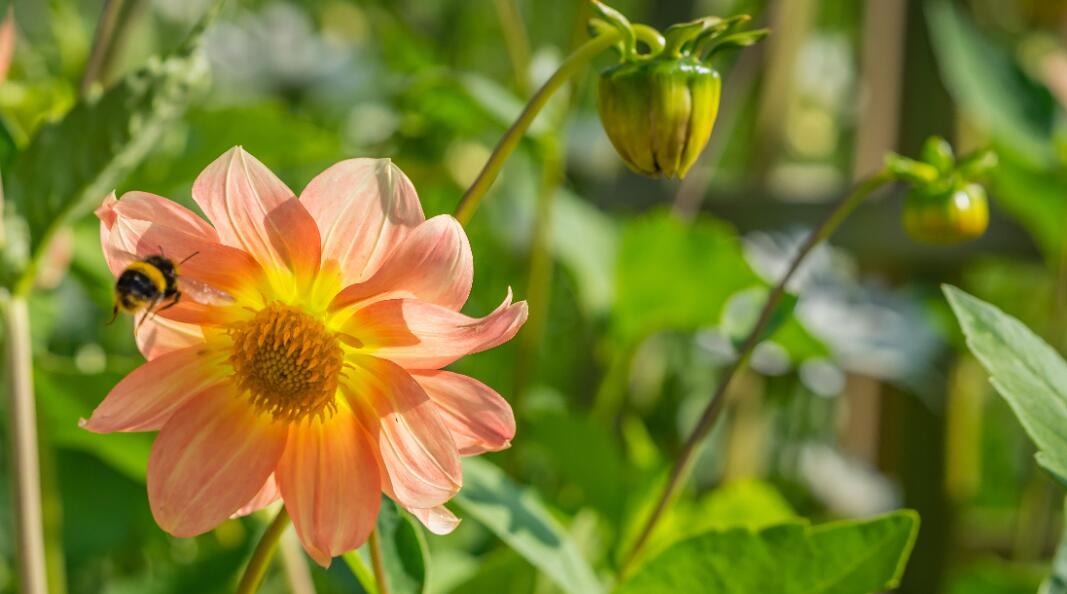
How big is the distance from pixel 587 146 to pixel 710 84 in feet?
2.98

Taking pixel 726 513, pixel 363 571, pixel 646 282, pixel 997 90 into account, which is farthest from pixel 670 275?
pixel 363 571

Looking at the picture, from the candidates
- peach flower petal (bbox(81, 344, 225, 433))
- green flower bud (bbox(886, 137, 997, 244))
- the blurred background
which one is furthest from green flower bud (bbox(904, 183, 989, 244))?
peach flower petal (bbox(81, 344, 225, 433))

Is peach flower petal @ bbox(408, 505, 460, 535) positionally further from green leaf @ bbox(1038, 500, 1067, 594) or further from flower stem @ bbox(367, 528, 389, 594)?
green leaf @ bbox(1038, 500, 1067, 594)

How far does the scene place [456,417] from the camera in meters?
0.28

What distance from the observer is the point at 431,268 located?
0.27m

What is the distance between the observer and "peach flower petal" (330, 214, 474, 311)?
264 mm

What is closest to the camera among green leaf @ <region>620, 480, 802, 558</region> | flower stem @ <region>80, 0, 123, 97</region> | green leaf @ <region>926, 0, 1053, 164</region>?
flower stem @ <region>80, 0, 123, 97</region>

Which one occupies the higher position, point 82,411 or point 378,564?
point 378,564

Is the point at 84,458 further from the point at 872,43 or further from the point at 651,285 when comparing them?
the point at 872,43

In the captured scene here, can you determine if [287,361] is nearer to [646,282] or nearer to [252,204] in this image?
[252,204]

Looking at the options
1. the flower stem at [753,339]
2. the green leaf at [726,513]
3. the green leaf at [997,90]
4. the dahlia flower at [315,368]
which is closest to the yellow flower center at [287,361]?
the dahlia flower at [315,368]

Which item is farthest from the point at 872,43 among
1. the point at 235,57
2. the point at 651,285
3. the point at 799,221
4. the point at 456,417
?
the point at 456,417

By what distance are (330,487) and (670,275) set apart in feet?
1.28

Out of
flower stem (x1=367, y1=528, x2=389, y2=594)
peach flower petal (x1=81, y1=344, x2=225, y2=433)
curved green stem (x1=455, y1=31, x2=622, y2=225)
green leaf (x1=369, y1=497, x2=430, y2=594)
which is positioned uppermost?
curved green stem (x1=455, y1=31, x2=622, y2=225)
